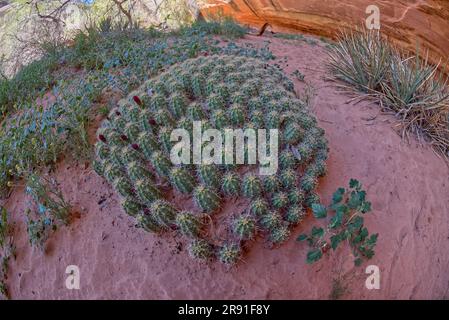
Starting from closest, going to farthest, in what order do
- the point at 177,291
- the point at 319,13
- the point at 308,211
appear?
1. the point at 177,291
2. the point at 308,211
3. the point at 319,13

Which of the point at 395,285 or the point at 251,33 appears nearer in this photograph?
the point at 395,285

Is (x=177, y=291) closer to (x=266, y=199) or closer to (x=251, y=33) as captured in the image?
(x=266, y=199)

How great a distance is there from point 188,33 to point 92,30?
1.45 m

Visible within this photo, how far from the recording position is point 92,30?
5.93 meters

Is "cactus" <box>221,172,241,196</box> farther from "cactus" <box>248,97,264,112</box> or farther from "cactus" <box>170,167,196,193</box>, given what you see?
"cactus" <box>248,97,264,112</box>

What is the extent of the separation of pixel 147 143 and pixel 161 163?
0.25 meters

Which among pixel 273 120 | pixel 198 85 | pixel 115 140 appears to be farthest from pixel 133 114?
pixel 273 120

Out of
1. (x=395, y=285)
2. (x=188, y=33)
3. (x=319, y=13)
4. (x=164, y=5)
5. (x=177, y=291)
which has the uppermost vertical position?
(x=164, y=5)

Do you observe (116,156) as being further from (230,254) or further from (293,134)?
(293,134)

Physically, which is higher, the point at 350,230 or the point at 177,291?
the point at 350,230

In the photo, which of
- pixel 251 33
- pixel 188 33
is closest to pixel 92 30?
pixel 188 33

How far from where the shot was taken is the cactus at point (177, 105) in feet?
11.0

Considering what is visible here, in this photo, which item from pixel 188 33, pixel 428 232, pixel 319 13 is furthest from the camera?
pixel 319 13

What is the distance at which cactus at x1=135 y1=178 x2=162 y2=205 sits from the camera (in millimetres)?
2902
